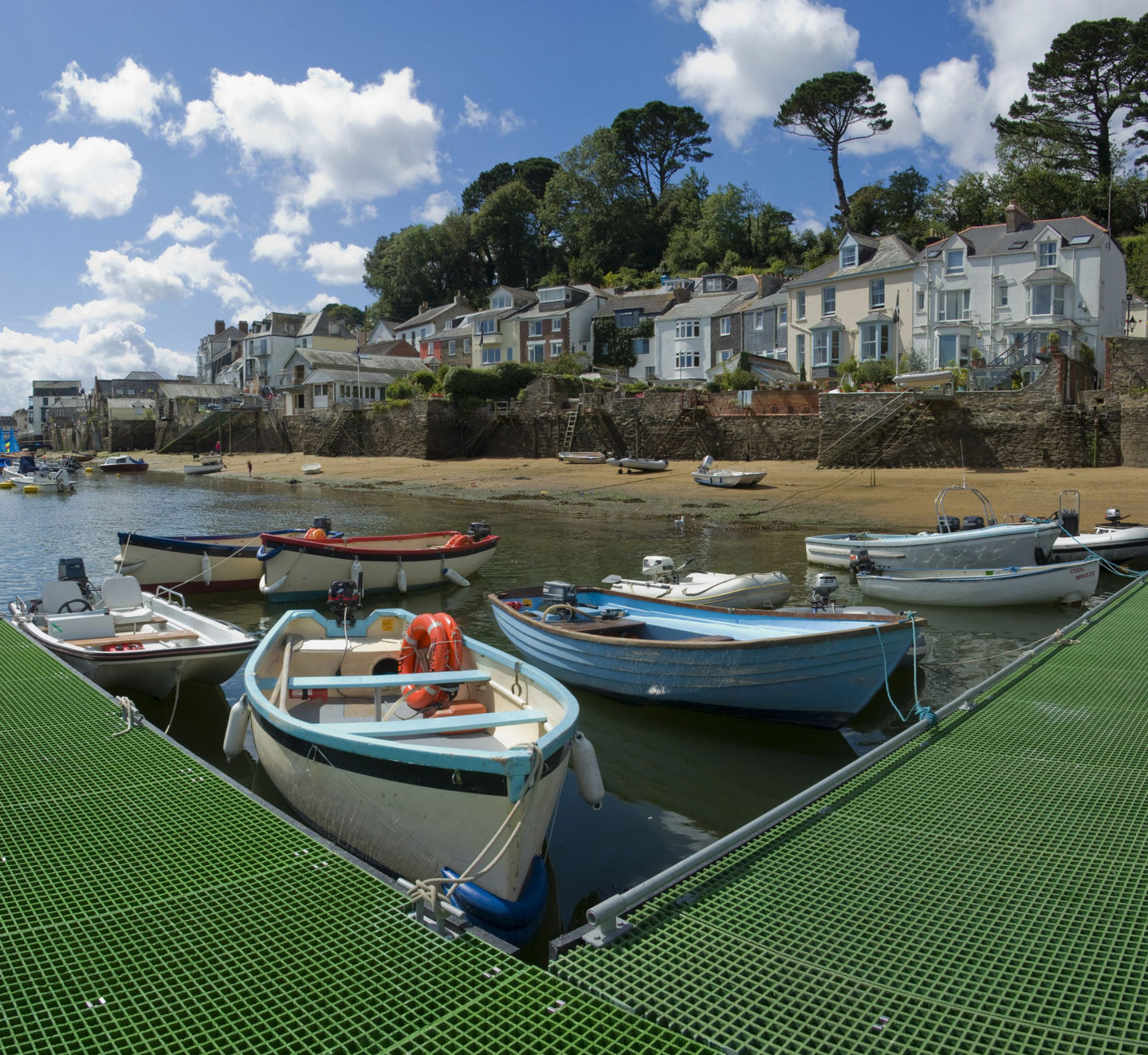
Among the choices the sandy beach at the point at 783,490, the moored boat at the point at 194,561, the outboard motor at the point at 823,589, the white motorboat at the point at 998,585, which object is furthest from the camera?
the sandy beach at the point at 783,490

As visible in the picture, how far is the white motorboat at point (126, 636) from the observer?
9938mm

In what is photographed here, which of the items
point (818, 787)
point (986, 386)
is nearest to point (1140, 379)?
point (986, 386)

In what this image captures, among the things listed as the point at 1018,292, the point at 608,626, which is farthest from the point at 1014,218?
the point at 608,626

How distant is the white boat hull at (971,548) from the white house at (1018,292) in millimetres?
25648

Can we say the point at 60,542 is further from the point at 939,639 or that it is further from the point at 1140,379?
the point at 1140,379

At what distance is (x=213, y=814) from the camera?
6.07m

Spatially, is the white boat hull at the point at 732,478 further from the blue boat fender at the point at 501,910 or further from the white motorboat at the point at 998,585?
the blue boat fender at the point at 501,910

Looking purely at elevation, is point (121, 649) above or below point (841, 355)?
below

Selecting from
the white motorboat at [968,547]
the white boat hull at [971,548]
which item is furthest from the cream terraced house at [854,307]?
the white boat hull at [971,548]

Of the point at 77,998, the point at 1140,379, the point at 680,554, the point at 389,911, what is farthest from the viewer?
the point at 1140,379

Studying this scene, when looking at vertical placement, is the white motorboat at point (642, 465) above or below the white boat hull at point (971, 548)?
above

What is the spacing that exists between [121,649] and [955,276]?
43.3m

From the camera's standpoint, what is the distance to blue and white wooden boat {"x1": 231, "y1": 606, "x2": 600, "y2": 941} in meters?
5.46

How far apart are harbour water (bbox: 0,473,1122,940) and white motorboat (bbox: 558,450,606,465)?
37.7 feet
